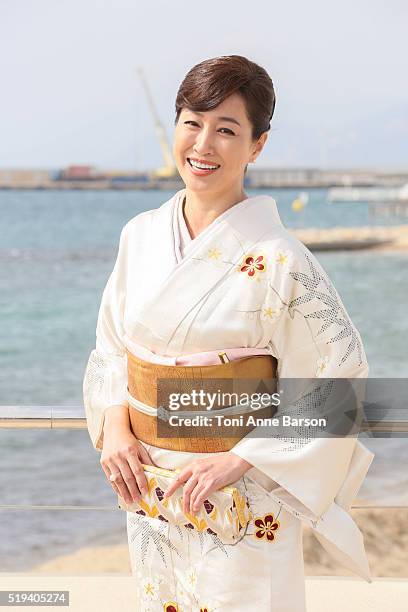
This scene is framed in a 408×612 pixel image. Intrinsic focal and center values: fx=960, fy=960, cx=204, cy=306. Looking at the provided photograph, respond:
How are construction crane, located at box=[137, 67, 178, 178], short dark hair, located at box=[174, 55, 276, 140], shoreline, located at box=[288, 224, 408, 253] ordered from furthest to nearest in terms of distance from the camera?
construction crane, located at box=[137, 67, 178, 178]
shoreline, located at box=[288, 224, 408, 253]
short dark hair, located at box=[174, 55, 276, 140]

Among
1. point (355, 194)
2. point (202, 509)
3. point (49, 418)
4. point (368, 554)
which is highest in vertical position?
point (202, 509)

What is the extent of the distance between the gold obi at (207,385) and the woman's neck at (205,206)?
0.20 m

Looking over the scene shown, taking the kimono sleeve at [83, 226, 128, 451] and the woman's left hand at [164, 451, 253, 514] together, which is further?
the kimono sleeve at [83, 226, 128, 451]

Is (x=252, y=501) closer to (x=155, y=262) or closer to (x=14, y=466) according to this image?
(x=155, y=262)

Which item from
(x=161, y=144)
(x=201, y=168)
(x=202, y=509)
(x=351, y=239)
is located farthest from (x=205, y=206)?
(x=161, y=144)

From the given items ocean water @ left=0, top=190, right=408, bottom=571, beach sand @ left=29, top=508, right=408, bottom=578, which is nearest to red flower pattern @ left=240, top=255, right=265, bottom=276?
ocean water @ left=0, top=190, right=408, bottom=571

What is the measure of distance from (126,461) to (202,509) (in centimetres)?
13

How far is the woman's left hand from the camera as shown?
129 cm

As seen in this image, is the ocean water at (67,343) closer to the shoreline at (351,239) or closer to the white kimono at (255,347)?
the shoreline at (351,239)

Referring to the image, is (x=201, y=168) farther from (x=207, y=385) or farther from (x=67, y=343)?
(x=67, y=343)

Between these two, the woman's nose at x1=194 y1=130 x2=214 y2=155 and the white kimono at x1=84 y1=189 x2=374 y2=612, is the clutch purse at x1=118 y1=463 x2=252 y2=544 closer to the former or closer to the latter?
the white kimono at x1=84 y1=189 x2=374 y2=612

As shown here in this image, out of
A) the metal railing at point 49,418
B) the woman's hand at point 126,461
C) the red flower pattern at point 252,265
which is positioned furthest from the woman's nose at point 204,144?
the metal railing at point 49,418

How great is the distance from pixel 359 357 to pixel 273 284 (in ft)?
0.52

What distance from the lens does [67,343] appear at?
621 inches
